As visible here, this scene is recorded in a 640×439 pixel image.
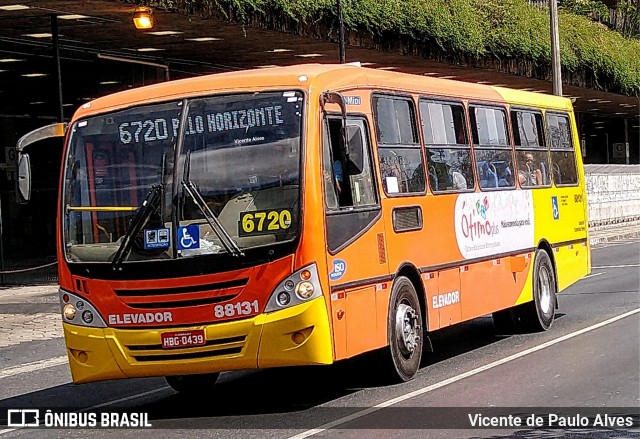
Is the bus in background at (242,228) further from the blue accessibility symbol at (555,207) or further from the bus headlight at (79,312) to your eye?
the blue accessibility symbol at (555,207)

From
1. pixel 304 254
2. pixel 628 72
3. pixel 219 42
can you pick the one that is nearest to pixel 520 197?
pixel 304 254

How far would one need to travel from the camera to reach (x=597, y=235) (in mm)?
37312

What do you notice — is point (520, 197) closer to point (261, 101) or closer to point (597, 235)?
point (261, 101)

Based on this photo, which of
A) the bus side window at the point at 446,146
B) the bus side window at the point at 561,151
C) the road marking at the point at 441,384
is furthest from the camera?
the bus side window at the point at 561,151

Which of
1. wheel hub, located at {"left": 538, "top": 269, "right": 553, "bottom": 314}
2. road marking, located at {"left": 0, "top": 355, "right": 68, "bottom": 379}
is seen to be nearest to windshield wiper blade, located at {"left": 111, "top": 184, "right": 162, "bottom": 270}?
road marking, located at {"left": 0, "top": 355, "right": 68, "bottom": 379}

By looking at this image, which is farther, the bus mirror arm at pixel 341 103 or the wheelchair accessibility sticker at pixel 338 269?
the bus mirror arm at pixel 341 103

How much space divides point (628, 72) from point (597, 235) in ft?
37.5

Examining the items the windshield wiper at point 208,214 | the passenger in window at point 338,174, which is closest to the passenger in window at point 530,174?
the passenger in window at point 338,174

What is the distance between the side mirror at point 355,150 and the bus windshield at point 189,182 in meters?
0.67

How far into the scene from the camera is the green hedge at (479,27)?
81.0ft

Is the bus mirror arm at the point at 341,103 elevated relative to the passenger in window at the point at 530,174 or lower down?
elevated

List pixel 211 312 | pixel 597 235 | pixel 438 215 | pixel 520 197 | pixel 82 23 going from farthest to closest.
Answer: pixel 597 235
pixel 82 23
pixel 520 197
pixel 438 215
pixel 211 312

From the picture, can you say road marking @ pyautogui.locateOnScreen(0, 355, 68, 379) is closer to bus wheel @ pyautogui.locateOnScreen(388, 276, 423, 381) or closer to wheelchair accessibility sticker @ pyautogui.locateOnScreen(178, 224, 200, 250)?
wheelchair accessibility sticker @ pyautogui.locateOnScreen(178, 224, 200, 250)

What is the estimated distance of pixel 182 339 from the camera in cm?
1001
